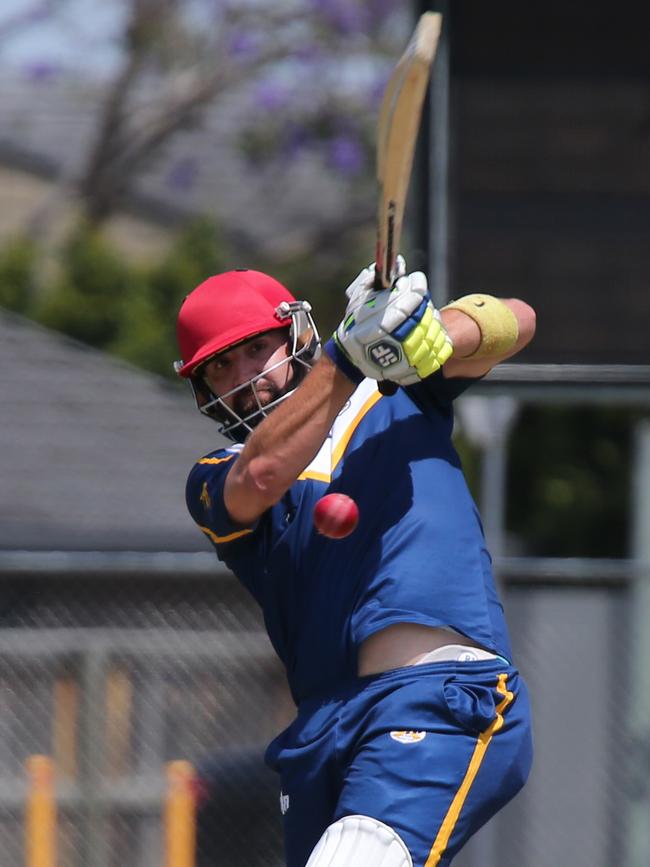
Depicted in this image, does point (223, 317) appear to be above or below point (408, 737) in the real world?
above

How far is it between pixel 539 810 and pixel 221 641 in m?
1.09

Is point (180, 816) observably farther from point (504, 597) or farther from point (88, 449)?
point (88, 449)

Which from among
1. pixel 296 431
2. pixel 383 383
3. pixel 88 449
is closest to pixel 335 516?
pixel 296 431

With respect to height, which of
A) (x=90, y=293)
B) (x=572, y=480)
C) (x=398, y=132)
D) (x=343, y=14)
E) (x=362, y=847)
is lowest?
(x=572, y=480)

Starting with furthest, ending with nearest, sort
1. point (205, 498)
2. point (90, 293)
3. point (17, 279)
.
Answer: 1. point (90, 293)
2. point (17, 279)
3. point (205, 498)

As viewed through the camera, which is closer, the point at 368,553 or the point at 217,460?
the point at 368,553

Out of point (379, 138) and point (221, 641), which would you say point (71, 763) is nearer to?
point (221, 641)

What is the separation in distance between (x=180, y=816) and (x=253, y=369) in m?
2.15

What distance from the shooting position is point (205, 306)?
10.4 ft

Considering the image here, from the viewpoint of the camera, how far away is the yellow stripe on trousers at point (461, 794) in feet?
9.71

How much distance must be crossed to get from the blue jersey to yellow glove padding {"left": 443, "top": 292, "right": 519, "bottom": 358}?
12 cm

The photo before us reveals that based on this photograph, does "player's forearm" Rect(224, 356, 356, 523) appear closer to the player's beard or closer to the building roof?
the player's beard

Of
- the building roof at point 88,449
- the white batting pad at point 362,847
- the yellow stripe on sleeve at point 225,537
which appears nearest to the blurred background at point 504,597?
the building roof at point 88,449

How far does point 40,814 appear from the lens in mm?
4848
